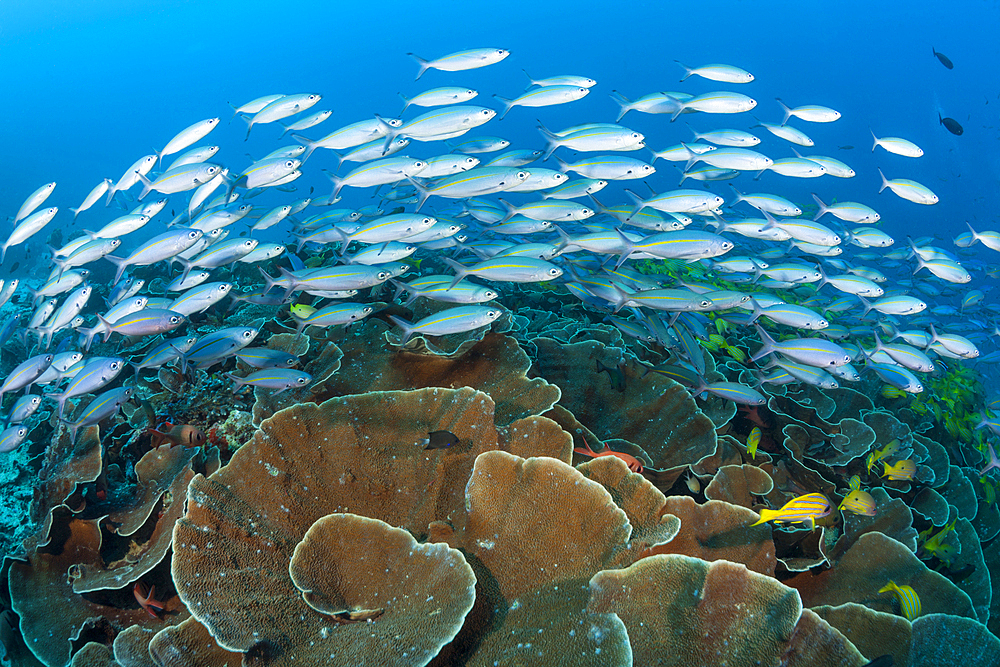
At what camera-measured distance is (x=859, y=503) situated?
3.16 m

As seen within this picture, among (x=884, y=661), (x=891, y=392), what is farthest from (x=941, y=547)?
(x=891, y=392)

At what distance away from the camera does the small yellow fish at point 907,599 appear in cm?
250

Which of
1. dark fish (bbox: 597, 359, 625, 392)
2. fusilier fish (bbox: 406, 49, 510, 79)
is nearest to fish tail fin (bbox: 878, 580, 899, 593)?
dark fish (bbox: 597, 359, 625, 392)

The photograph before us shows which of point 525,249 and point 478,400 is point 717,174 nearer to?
point 525,249

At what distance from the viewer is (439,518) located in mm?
2596

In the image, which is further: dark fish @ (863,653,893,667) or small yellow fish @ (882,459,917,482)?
small yellow fish @ (882,459,917,482)

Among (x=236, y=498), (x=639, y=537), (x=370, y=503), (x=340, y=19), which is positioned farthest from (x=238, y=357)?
(x=340, y=19)

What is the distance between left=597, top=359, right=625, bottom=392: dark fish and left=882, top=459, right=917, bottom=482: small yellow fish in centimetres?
218

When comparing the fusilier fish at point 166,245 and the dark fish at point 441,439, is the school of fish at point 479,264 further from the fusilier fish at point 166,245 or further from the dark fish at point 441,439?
the dark fish at point 441,439

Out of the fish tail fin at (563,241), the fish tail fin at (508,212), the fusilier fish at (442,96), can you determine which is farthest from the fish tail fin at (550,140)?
the fish tail fin at (563,241)

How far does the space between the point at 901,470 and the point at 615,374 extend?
7.78 ft

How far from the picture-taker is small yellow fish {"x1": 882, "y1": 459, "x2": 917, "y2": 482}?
11.9ft

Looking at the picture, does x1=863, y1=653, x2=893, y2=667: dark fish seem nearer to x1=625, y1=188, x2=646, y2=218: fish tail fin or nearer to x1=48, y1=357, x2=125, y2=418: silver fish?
x1=625, y1=188, x2=646, y2=218: fish tail fin

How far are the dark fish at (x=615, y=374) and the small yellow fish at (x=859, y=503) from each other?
5.71ft
